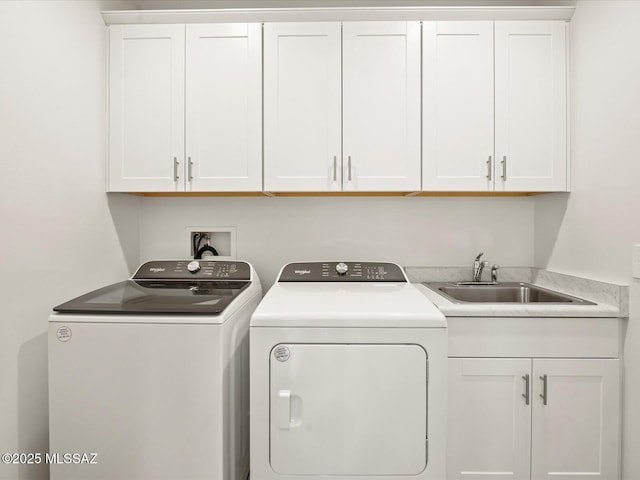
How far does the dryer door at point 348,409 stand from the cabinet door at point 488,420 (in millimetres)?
347

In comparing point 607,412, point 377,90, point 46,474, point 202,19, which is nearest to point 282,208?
point 377,90

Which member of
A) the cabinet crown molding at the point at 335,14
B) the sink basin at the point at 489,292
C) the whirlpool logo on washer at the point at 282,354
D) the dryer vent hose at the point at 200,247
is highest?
the cabinet crown molding at the point at 335,14

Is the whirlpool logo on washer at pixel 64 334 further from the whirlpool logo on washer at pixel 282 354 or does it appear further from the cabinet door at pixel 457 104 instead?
the cabinet door at pixel 457 104

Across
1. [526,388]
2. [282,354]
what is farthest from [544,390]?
[282,354]

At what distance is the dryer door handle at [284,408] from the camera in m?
1.36

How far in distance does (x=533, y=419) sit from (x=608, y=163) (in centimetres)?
113

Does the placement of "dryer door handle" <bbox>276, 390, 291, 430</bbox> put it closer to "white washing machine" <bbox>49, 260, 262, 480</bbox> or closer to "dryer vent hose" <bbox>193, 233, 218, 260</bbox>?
"white washing machine" <bbox>49, 260, 262, 480</bbox>

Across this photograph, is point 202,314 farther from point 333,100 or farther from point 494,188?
point 494,188

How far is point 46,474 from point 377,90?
7.24ft

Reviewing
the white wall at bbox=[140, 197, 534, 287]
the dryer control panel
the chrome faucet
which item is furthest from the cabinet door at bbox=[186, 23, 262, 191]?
the chrome faucet

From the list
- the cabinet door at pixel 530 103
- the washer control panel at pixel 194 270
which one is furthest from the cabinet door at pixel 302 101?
the cabinet door at pixel 530 103

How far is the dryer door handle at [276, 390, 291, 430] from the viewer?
136cm

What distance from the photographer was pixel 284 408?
1.36m

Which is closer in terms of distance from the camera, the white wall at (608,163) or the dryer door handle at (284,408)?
the dryer door handle at (284,408)
